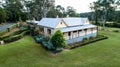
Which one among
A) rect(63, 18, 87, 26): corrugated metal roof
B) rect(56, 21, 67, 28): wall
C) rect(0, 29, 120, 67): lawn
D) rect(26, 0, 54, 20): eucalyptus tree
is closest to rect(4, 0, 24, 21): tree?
rect(26, 0, 54, 20): eucalyptus tree

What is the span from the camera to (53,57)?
64.0ft

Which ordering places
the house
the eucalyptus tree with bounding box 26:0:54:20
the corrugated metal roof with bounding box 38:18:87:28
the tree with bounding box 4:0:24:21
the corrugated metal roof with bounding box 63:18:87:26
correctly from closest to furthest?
the house → the corrugated metal roof with bounding box 38:18:87:28 → the corrugated metal roof with bounding box 63:18:87:26 → the eucalyptus tree with bounding box 26:0:54:20 → the tree with bounding box 4:0:24:21

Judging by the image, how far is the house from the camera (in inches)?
1010

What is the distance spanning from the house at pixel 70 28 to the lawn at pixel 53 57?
448cm

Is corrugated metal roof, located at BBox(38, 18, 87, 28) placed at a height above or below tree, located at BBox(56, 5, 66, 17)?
below

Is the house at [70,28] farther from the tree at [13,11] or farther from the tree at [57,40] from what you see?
the tree at [13,11]

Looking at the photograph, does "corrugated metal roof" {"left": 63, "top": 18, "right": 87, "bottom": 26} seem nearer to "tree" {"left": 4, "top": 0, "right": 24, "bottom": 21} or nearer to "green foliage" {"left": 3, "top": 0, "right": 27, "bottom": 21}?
"green foliage" {"left": 3, "top": 0, "right": 27, "bottom": 21}

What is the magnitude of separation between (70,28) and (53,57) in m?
9.67

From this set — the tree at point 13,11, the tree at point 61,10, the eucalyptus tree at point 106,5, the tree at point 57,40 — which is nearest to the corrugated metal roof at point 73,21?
the tree at point 57,40

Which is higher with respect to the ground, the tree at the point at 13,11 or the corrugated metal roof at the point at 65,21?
the tree at the point at 13,11

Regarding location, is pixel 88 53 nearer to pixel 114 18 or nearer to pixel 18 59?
pixel 18 59

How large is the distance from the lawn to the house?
448 cm

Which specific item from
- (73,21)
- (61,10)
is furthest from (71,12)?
(73,21)

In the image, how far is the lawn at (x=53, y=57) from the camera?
55.2ft
